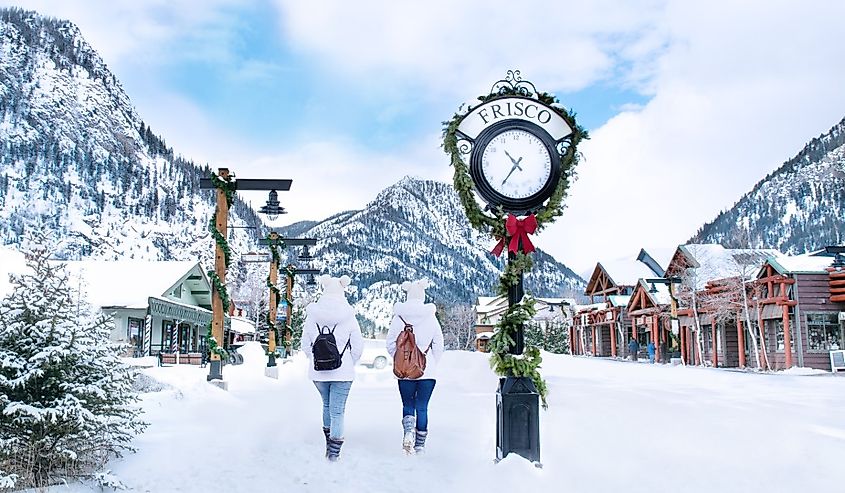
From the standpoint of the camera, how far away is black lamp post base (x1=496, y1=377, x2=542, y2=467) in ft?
23.1

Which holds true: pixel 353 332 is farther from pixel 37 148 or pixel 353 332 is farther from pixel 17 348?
pixel 37 148

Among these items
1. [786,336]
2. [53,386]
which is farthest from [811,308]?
[53,386]

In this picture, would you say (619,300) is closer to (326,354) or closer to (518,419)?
(518,419)

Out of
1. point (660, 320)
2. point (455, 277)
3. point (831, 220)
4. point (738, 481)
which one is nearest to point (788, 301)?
point (660, 320)

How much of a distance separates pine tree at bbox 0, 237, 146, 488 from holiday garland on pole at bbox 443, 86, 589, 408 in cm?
359

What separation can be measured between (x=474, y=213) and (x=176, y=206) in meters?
179

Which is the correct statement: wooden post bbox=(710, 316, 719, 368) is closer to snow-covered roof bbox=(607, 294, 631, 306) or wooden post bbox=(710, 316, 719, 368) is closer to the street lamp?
snow-covered roof bbox=(607, 294, 631, 306)

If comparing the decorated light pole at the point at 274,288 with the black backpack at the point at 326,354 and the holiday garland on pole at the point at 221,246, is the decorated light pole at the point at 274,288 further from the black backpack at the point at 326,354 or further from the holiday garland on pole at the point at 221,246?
the black backpack at the point at 326,354

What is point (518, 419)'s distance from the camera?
7.09 meters

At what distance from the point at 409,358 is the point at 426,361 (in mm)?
221

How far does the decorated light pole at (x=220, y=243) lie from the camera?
1551 cm

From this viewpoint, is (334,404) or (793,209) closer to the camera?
(334,404)

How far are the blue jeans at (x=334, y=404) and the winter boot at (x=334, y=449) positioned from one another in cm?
3

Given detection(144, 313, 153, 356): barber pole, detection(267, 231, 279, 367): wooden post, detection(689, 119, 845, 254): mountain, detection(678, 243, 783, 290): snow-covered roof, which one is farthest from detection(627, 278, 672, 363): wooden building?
detection(689, 119, 845, 254): mountain
